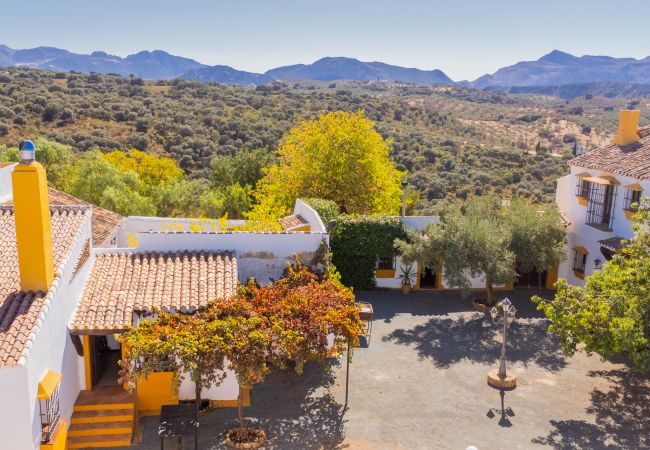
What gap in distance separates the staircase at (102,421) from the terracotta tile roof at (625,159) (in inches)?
766

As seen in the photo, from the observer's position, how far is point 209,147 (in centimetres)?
4991

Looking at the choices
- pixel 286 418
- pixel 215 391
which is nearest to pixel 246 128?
pixel 215 391

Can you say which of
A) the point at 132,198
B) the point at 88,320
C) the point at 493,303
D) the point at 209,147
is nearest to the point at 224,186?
the point at 132,198

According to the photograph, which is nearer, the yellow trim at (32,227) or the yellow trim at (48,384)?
Result: the yellow trim at (48,384)

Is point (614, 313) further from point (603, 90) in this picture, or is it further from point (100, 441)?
point (603, 90)

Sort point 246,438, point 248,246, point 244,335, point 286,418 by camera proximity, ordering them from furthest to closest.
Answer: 1. point 248,246
2. point 286,418
3. point 246,438
4. point 244,335

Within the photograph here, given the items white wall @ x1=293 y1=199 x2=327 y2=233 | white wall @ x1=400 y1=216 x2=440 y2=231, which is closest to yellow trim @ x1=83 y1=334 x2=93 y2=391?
white wall @ x1=293 y1=199 x2=327 y2=233

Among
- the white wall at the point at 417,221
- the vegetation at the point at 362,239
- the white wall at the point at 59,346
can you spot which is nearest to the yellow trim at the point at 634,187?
the white wall at the point at 417,221

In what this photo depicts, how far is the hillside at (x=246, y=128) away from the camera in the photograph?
47250 mm

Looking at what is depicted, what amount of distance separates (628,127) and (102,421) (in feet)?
77.1

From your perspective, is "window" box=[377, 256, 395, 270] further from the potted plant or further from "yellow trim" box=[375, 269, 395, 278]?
the potted plant

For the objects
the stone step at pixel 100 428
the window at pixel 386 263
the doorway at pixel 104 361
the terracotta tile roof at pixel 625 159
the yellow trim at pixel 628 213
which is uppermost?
the terracotta tile roof at pixel 625 159

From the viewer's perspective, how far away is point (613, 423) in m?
15.0

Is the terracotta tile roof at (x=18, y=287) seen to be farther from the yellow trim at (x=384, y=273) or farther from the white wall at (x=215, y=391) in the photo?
the yellow trim at (x=384, y=273)
